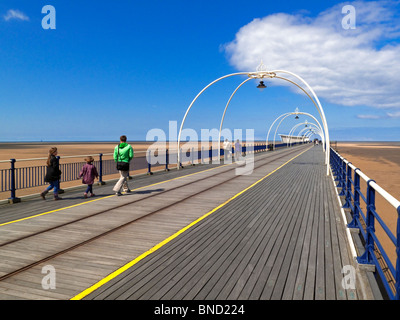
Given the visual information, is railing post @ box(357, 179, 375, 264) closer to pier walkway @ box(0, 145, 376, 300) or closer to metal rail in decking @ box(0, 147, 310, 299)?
pier walkway @ box(0, 145, 376, 300)

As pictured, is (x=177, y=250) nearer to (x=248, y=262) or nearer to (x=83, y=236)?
(x=248, y=262)

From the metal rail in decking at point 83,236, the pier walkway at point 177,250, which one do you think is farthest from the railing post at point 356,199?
the metal rail in decking at point 83,236

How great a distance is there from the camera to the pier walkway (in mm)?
3658

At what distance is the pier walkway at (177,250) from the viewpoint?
3658 mm

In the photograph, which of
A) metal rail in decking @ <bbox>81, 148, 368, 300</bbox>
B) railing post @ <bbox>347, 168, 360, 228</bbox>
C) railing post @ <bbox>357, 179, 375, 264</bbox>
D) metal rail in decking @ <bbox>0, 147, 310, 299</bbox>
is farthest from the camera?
railing post @ <bbox>347, 168, 360, 228</bbox>

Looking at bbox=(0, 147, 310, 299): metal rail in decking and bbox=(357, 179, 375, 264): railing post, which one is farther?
bbox=(357, 179, 375, 264): railing post

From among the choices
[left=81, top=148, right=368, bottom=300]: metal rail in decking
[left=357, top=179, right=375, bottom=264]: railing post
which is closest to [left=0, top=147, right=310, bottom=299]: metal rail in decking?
[left=81, top=148, right=368, bottom=300]: metal rail in decking

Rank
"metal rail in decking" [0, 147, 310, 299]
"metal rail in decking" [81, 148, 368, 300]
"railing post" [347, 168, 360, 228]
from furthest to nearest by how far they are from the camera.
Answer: "railing post" [347, 168, 360, 228] → "metal rail in decking" [0, 147, 310, 299] → "metal rail in decking" [81, 148, 368, 300]

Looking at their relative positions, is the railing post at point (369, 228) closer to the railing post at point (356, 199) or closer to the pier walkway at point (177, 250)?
the pier walkway at point (177, 250)

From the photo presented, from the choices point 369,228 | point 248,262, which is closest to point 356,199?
point 369,228
